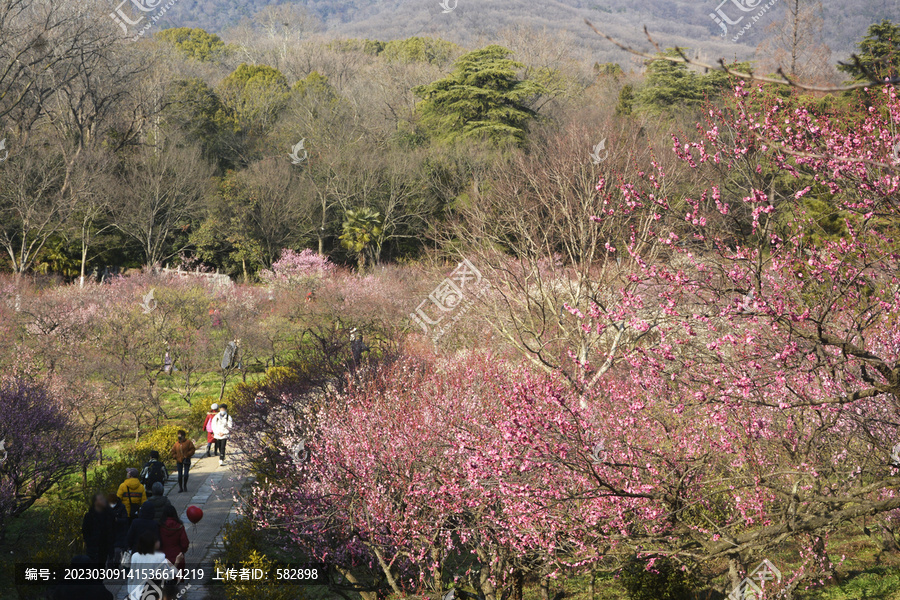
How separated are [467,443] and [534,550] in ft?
4.78

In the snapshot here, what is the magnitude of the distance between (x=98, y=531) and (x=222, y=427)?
506 cm

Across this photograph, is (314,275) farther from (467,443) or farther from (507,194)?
(467,443)

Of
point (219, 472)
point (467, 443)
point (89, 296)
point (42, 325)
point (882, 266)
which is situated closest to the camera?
point (882, 266)

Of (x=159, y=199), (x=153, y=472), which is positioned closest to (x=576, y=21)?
(x=159, y=199)

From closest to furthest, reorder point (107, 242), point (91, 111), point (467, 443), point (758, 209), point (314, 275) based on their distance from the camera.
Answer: point (758, 209)
point (467, 443)
point (314, 275)
point (107, 242)
point (91, 111)

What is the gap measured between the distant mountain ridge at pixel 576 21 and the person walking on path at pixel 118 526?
68692mm

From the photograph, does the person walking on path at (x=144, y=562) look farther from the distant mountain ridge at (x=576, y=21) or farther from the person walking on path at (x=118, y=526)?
the distant mountain ridge at (x=576, y=21)

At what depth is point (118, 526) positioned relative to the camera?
8109 millimetres

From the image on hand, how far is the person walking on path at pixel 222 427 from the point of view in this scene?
498 inches

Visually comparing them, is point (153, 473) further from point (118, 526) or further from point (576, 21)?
point (576, 21)

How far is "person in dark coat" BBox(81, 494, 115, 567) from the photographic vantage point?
7586 mm

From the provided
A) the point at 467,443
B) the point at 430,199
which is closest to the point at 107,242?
the point at 430,199

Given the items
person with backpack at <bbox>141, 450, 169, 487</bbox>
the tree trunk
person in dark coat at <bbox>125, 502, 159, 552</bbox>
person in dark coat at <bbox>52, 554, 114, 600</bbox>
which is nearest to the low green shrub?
person with backpack at <bbox>141, 450, 169, 487</bbox>

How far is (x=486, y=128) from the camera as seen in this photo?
3325 cm
